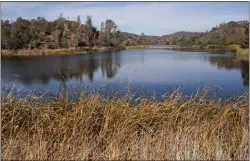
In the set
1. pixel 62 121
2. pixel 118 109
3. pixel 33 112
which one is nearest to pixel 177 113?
pixel 118 109

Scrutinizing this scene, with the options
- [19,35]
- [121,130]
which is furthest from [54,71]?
[19,35]

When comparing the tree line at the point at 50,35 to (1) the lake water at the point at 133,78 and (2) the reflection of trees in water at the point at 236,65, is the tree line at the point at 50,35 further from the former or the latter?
(2) the reflection of trees in water at the point at 236,65

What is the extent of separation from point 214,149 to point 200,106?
3.41 ft

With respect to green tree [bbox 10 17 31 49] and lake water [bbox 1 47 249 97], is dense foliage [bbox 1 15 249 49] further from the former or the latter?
lake water [bbox 1 47 249 97]

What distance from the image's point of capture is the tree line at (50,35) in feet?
136

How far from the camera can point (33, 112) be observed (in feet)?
12.5

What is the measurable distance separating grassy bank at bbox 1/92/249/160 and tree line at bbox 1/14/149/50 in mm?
37405

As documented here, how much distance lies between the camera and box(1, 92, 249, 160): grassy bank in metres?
3.08

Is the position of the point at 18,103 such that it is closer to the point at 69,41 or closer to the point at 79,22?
the point at 69,41

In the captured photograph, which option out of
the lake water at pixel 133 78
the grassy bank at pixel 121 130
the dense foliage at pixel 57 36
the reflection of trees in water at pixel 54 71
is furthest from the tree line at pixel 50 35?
the grassy bank at pixel 121 130

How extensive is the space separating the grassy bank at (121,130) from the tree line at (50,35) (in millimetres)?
37405

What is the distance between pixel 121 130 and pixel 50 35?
49.0 m

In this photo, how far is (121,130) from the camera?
352 cm

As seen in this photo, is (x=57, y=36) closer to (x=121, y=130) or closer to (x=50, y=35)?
(x=50, y=35)
